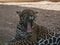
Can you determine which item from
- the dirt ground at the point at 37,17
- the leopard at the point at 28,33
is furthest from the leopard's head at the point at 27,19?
the dirt ground at the point at 37,17

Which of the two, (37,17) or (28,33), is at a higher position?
(28,33)

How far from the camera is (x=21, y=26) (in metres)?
2.04

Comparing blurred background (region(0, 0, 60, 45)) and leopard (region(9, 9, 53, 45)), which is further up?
leopard (region(9, 9, 53, 45))

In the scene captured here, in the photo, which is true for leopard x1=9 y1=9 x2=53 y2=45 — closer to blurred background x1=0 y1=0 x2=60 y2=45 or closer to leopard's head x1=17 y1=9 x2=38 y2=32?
leopard's head x1=17 y1=9 x2=38 y2=32

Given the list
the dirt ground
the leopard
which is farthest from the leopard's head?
the dirt ground

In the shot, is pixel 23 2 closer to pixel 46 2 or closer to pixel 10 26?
pixel 46 2

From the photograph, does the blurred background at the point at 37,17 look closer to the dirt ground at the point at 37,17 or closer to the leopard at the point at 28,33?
the dirt ground at the point at 37,17

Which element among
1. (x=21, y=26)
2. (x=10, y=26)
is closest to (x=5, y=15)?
(x=10, y=26)

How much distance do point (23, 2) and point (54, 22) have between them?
5.30 feet

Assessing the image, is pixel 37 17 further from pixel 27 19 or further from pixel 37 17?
pixel 27 19

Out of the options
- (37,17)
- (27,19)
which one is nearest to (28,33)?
(27,19)

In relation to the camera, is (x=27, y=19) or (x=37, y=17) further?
(x=37, y=17)

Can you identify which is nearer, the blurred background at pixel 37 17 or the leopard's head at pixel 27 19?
the leopard's head at pixel 27 19

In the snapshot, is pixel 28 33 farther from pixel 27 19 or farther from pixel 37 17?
pixel 37 17
